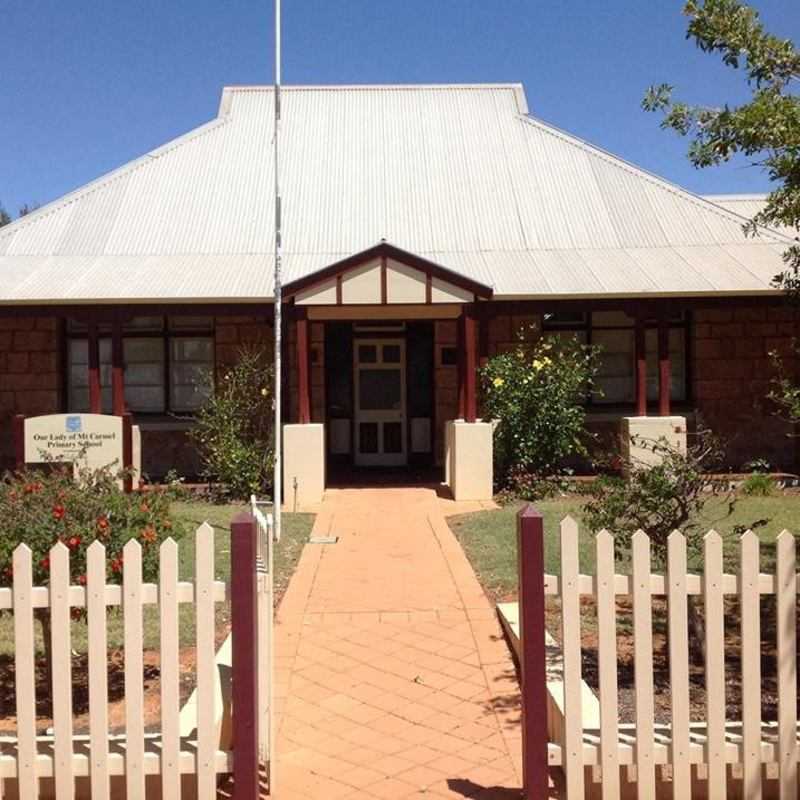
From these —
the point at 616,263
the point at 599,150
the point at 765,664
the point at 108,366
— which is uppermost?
the point at 599,150

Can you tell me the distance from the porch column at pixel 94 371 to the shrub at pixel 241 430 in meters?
1.39

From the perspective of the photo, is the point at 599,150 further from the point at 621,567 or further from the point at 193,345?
the point at 621,567

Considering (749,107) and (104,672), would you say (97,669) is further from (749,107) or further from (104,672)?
(749,107)

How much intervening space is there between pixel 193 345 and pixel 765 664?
10922 millimetres

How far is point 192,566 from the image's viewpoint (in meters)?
8.71

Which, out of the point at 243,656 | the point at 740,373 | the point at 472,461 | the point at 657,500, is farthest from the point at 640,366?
the point at 243,656

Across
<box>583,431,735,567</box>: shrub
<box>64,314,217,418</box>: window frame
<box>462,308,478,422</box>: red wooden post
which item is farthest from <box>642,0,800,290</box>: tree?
<box>64,314,217,418</box>: window frame

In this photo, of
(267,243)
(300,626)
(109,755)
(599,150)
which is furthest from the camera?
(599,150)

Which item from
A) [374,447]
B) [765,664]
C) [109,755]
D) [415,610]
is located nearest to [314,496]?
[374,447]

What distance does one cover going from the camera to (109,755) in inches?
161

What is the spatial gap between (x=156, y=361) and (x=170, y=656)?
38.5ft

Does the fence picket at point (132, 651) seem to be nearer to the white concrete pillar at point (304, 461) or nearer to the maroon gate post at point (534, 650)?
the maroon gate post at point (534, 650)

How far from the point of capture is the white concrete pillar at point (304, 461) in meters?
12.9

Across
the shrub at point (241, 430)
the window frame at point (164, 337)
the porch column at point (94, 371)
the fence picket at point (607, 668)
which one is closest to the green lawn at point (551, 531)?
the shrub at point (241, 430)
